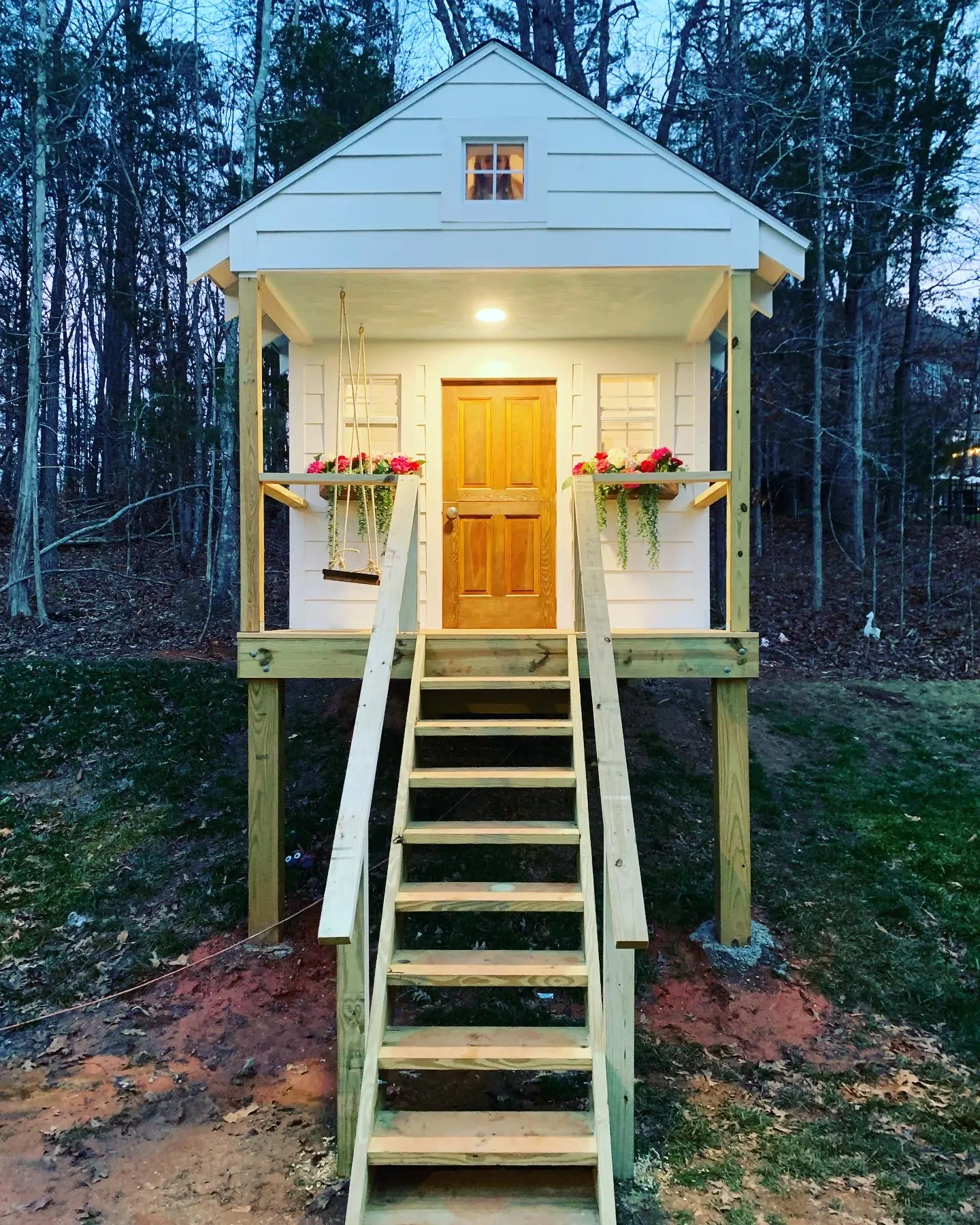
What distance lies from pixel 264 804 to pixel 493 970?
2511 millimetres

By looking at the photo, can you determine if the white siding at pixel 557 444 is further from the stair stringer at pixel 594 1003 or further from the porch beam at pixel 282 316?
the stair stringer at pixel 594 1003

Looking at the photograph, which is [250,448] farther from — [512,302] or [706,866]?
[706,866]

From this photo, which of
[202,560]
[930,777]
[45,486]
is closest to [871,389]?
[930,777]

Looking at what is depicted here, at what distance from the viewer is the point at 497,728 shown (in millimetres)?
4941

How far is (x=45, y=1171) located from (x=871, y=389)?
17.3 metres

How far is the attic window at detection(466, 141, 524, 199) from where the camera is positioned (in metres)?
5.87

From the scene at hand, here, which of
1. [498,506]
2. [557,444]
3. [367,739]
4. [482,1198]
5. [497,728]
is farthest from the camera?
[498,506]

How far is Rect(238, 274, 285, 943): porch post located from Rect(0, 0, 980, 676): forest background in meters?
6.22

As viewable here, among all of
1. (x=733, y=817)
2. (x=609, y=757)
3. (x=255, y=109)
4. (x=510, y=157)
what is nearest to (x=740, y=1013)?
(x=733, y=817)

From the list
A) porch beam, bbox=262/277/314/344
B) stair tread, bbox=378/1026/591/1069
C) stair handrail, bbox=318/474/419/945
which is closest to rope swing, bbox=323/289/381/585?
porch beam, bbox=262/277/314/344

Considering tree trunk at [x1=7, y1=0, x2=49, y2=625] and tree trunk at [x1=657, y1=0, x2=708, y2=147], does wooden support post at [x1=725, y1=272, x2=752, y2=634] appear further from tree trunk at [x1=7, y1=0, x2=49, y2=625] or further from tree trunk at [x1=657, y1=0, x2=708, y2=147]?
tree trunk at [x1=657, y1=0, x2=708, y2=147]

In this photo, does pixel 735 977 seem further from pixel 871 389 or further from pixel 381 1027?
pixel 871 389

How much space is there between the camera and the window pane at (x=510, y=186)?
5.90 metres

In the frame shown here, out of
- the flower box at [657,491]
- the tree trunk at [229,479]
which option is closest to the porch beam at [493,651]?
the flower box at [657,491]
